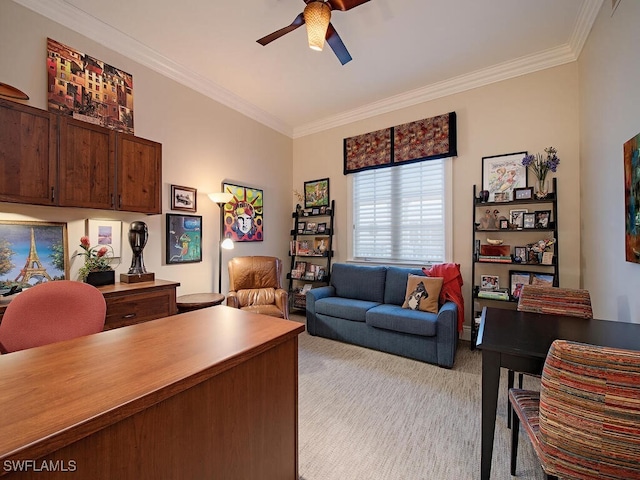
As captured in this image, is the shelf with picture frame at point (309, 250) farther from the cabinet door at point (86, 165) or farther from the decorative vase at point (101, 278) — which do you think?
the cabinet door at point (86, 165)

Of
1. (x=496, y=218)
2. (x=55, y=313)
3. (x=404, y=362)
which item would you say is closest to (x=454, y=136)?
(x=496, y=218)

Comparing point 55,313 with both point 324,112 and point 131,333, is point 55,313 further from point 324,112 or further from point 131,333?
point 324,112

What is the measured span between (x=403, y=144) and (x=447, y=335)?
252 cm

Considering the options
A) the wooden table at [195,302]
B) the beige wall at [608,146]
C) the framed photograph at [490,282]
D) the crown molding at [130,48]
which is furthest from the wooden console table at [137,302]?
the beige wall at [608,146]

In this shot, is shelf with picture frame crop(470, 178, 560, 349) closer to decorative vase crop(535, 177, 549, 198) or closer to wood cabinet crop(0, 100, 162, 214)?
decorative vase crop(535, 177, 549, 198)

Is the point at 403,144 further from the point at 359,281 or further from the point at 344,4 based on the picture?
the point at 344,4

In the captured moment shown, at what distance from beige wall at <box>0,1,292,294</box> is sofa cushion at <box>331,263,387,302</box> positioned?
3.93 ft

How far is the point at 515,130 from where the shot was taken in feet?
10.5

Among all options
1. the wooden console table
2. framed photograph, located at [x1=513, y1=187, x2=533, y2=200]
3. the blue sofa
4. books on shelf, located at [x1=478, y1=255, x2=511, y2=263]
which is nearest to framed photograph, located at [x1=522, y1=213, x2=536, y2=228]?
framed photograph, located at [x1=513, y1=187, x2=533, y2=200]

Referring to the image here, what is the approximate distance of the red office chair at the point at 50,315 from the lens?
4.55 ft

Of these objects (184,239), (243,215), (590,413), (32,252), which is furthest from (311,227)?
(590,413)

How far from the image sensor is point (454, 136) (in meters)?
3.52

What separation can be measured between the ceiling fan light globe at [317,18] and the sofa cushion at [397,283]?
8.76 ft

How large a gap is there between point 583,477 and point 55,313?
2.44 m
